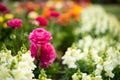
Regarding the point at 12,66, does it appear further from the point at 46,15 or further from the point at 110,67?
the point at 46,15

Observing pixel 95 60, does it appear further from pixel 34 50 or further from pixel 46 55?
pixel 34 50

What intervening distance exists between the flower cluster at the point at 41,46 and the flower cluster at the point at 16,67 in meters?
0.43

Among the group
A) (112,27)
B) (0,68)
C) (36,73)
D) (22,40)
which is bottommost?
(0,68)

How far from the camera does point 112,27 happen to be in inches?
357

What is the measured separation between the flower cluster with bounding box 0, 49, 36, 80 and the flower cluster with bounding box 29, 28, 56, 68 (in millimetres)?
426

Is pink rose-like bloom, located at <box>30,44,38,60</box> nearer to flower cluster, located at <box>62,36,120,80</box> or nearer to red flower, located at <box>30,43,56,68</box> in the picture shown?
red flower, located at <box>30,43,56,68</box>

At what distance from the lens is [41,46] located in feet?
14.1

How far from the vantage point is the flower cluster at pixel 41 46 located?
4.16 metres

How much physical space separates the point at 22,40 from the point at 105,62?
1.17 meters

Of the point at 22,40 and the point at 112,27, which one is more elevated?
the point at 112,27

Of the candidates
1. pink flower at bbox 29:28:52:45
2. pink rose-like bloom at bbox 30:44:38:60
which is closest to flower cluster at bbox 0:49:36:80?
pink flower at bbox 29:28:52:45

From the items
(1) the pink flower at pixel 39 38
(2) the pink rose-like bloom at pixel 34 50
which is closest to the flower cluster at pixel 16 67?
(1) the pink flower at pixel 39 38

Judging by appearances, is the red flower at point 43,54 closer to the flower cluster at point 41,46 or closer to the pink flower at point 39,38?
the flower cluster at point 41,46

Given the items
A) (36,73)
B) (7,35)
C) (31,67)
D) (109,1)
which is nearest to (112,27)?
(7,35)
